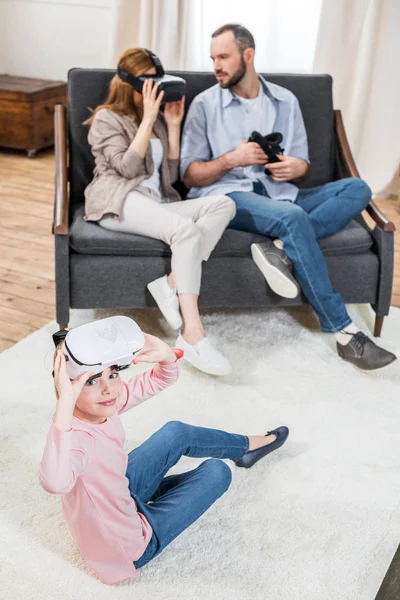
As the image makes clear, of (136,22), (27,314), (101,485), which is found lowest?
(27,314)

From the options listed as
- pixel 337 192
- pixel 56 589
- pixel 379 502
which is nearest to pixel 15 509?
pixel 56 589

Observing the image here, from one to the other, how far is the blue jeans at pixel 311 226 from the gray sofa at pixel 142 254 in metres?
0.05

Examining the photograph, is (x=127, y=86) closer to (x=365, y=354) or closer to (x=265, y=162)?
(x=265, y=162)

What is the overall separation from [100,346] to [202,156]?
60.9 inches

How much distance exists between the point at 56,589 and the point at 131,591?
0.50 ft

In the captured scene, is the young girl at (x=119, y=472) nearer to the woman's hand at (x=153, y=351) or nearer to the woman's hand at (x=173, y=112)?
the woman's hand at (x=153, y=351)

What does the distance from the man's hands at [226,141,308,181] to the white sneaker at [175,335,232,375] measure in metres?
0.68

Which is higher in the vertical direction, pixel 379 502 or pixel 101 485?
pixel 101 485

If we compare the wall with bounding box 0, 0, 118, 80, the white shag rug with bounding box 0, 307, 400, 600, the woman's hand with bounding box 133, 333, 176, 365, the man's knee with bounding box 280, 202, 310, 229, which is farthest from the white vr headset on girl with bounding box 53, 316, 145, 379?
the wall with bounding box 0, 0, 118, 80

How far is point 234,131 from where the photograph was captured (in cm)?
273

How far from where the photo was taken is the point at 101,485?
1.43m

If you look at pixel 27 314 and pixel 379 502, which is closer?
pixel 379 502

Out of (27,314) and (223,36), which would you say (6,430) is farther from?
(223,36)

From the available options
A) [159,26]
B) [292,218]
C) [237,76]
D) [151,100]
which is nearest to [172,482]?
[292,218]
